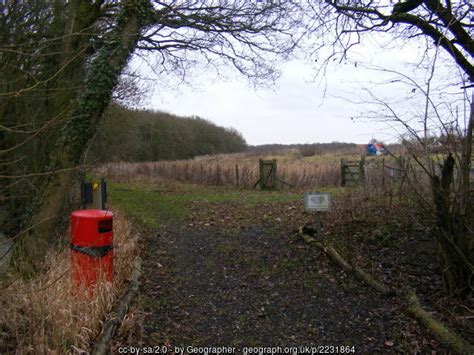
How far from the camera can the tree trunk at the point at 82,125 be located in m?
6.10

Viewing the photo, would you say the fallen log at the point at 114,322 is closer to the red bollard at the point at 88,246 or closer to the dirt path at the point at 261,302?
the dirt path at the point at 261,302

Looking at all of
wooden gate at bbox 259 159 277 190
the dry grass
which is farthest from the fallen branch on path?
wooden gate at bbox 259 159 277 190

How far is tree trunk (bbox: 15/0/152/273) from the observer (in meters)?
6.10

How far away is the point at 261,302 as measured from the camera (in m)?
4.94

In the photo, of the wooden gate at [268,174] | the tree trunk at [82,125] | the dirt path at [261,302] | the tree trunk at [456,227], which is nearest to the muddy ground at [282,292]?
the dirt path at [261,302]

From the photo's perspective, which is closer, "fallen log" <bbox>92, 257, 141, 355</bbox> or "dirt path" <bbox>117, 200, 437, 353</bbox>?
"fallen log" <bbox>92, 257, 141, 355</bbox>

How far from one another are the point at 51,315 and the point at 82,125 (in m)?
3.55

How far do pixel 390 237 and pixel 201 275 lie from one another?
9.66 ft

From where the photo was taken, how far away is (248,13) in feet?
39.4

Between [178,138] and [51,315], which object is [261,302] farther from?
[178,138]

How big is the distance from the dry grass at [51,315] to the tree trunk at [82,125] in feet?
4.57

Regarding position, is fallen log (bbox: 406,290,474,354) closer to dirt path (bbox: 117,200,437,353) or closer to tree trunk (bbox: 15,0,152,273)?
dirt path (bbox: 117,200,437,353)

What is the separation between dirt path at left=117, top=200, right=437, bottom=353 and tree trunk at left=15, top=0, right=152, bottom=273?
1.55 m

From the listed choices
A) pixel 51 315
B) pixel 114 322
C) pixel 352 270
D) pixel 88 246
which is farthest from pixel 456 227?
pixel 51 315
